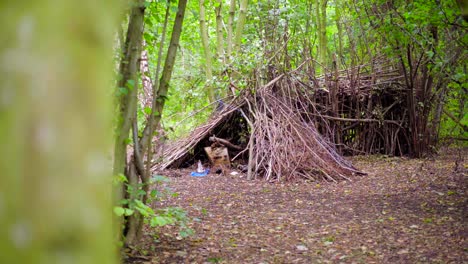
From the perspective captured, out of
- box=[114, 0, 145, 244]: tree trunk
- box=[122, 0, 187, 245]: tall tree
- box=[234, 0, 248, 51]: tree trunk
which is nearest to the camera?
box=[114, 0, 145, 244]: tree trunk

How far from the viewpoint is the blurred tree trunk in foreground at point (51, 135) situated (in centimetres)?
56

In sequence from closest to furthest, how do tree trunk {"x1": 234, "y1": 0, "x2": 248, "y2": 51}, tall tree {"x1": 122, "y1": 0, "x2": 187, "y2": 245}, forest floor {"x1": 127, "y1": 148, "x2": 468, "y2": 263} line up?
tall tree {"x1": 122, "y1": 0, "x2": 187, "y2": 245} < forest floor {"x1": 127, "y1": 148, "x2": 468, "y2": 263} < tree trunk {"x1": 234, "y1": 0, "x2": 248, "y2": 51}

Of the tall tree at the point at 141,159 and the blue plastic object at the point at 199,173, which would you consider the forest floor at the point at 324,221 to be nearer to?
the tall tree at the point at 141,159

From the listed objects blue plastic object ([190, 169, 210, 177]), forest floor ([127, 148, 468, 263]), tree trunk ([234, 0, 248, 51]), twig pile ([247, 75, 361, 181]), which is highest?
tree trunk ([234, 0, 248, 51])

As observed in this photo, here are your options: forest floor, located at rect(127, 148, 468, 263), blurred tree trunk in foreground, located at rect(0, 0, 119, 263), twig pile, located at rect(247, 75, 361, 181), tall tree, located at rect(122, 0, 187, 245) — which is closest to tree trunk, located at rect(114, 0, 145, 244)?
tall tree, located at rect(122, 0, 187, 245)

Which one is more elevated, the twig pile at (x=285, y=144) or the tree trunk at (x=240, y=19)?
the tree trunk at (x=240, y=19)

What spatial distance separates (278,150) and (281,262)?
3.61 meters

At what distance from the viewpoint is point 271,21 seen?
35.8ft

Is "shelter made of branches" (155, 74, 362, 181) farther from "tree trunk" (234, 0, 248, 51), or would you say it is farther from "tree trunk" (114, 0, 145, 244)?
"tree trunk" (114, 0, 145, 244)

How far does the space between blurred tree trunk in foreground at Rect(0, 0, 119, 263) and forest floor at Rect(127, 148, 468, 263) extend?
8.81 ft

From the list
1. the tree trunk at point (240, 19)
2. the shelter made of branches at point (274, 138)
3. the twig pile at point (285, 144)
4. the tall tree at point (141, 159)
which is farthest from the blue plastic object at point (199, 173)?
the tree trunk at point (240, 19)

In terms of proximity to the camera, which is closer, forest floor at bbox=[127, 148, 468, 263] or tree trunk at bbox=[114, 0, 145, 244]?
tree trunk at bbox=[114, 0, 145, 244]

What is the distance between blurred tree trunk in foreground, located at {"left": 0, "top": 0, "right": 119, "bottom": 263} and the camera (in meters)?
0.56

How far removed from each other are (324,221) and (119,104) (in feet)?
8.02
